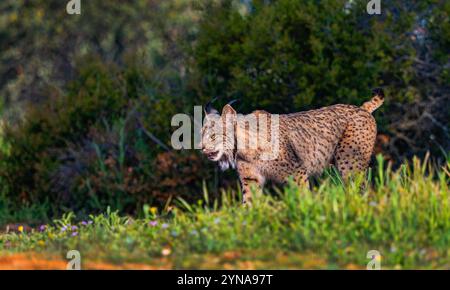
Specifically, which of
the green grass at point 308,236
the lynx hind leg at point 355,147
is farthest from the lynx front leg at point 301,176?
the green grass at point 308,236

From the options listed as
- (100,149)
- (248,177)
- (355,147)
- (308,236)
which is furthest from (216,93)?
(308,236)

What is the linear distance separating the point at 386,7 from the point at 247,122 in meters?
4.69

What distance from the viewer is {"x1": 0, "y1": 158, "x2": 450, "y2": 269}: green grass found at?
6652mm

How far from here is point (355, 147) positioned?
10.7m

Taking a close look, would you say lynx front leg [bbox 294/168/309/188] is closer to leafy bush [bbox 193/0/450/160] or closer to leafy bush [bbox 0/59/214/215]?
leafy bush [bbox 193/0/450/160]

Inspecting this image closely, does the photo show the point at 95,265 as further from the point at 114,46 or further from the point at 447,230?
the point at 114,46

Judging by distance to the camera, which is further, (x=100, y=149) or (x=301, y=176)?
(x=100, y=149)

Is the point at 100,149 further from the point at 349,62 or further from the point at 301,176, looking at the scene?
the point at 301,176

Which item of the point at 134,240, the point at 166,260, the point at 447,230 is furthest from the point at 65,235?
the point at 447,230

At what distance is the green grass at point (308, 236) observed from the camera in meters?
6.65

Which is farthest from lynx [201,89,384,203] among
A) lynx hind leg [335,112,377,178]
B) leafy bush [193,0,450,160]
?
leafy bush [193,0,450,160]

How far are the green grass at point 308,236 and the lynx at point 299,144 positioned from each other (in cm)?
189

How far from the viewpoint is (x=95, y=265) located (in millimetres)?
6781

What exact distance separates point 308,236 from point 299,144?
3.50m
